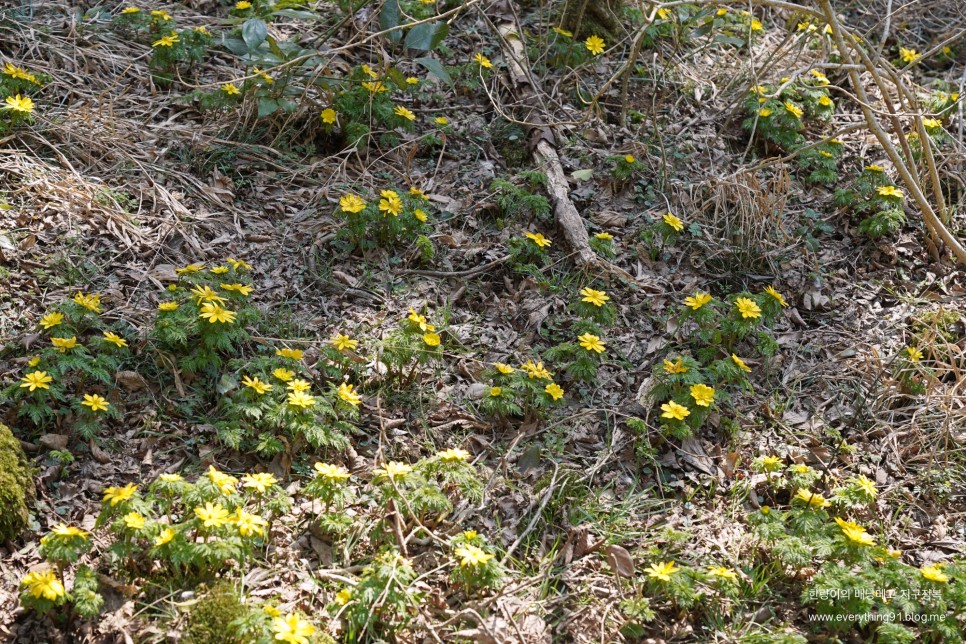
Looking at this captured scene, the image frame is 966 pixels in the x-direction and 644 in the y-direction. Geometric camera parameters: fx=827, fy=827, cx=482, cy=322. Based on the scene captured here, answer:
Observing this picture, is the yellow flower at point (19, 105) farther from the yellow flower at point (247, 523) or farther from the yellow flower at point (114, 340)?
the yellow flower at point (247, 523)

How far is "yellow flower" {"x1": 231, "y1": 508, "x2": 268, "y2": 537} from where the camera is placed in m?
2.66

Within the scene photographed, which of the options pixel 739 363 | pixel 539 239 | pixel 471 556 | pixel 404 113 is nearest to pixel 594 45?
pixel 404 113

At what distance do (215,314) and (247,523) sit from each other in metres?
1.00

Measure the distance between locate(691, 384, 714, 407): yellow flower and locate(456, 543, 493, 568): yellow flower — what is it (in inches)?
46.6

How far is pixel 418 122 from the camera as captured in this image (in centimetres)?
504

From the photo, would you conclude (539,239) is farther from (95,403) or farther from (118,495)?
(118,495)

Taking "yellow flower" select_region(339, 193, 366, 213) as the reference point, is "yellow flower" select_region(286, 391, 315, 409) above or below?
below

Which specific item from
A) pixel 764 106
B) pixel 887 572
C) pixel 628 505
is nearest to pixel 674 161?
pixel 764 106

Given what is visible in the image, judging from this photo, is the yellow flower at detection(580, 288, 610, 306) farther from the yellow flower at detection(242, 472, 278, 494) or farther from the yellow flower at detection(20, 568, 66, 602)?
the yellow flower at detection(20, 568, 66, 602)

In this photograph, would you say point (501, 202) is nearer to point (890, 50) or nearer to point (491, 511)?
point (491, 511)

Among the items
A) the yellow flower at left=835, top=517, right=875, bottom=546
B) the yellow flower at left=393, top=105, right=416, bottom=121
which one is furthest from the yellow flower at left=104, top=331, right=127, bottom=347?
the yellow flower at left=835, top=517, right=875, bottom=546

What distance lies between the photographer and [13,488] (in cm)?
282

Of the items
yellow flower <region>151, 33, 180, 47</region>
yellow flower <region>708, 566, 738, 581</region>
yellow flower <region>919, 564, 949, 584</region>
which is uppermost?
yellow flower <region>151, 33, 180, 47</region>

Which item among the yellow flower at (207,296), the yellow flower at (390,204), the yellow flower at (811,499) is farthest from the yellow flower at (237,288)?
the yellow flower at (811,499)
